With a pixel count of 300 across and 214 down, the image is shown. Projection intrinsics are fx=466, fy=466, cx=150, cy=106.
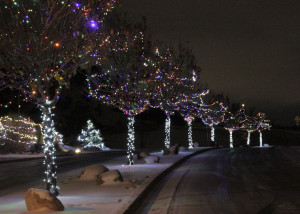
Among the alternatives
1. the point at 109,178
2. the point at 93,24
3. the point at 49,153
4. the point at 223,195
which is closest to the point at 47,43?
the point at 93,24

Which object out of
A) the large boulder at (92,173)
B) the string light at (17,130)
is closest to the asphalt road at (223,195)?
the large boulder at (92,173)

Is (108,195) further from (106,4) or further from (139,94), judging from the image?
(139,94)

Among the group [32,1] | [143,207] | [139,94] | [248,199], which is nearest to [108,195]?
[143,207]

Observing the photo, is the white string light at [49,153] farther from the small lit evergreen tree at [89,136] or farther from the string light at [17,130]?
the small lit evergreen tree at [89,136]

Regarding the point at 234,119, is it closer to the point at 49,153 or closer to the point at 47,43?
the point at 49,153

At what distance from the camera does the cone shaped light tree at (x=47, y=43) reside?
38.2ft

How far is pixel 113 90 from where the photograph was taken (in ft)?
81.0

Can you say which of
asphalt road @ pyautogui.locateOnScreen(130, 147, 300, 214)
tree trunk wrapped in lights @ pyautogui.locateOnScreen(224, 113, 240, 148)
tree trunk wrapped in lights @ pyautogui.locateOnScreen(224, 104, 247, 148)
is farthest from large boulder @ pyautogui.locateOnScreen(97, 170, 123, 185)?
tree trunk wrapped in lights @ pyautogui.locateOnScreen(224, 104, 247, 148)

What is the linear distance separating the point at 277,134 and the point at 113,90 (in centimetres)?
7239

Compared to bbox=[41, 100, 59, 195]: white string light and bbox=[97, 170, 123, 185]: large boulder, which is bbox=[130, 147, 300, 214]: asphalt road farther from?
bbox=[41, 100, 59, 195]: white string light

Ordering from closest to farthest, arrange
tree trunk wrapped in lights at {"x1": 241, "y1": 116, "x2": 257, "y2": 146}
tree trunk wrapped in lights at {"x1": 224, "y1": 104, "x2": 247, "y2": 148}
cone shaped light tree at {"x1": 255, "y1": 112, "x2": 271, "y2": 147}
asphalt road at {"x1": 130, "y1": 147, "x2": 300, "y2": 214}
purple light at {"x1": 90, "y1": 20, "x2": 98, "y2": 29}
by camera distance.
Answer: asphalt road at {"x1": 130, "y1": 147, "x2": 300, "y2": 214}
purple light at {"x1": 90, "y1": 20, "x2": 98, "y2": 29}
tree trunk wrapped in lights at {"x1": 224, "y1": 104, "x2": 247, "y2": 148}
tree trunk wrapped in lights at {"x1": 241, "y1": 116, "x2": 257, "y2": 146}
cone shaped light tree at {"x1": 255, "y1": 112, "x2": 271, "y2": 147}

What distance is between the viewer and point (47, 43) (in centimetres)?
1185

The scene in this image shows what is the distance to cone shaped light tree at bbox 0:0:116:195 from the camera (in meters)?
11.7

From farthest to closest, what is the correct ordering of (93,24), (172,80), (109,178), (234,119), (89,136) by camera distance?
Answer: 1. (234,119)
2. (89,136)
3. (172,80)
4. (109,178)
5. (93,24)
